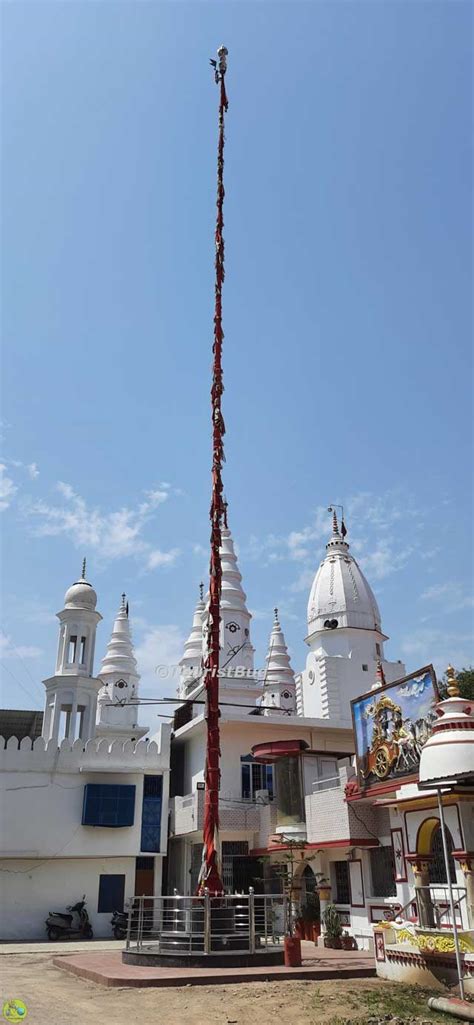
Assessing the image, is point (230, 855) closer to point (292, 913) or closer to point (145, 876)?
point (145, 876)

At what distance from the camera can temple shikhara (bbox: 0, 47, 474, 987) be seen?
51.9 ft

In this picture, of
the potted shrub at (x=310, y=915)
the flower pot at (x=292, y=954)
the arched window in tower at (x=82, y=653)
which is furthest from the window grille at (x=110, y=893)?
the flower pot at (x=292, y=954)

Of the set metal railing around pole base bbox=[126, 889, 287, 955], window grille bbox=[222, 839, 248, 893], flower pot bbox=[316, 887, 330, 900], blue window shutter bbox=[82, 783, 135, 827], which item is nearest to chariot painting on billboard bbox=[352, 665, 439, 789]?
flower pot bbox=[316, 887, 330, 900]

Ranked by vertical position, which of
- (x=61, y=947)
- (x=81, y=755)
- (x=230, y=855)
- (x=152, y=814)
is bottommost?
(x=61, y=947)

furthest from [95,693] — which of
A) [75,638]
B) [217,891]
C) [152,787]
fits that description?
[217,891]

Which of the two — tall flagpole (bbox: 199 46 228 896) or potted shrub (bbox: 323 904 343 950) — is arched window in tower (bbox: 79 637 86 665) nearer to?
tall flagpole (bbox: 199 46 228 896)

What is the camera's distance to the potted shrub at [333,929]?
21328 mm

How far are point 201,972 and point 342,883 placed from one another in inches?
390

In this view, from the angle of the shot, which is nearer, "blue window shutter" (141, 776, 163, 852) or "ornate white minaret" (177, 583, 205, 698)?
"blue window shutter" (141, 776, 163, 852)

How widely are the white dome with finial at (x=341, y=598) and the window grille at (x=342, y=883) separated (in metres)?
16.1

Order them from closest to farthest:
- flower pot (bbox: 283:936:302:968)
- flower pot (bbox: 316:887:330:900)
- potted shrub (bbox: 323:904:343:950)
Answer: flower pot (bbox: 283:936:302:968), potted shrub (bbox: 323:904:343:950), flower pot (bbox: 316:887:330:900)

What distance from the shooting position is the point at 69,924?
26125 mm

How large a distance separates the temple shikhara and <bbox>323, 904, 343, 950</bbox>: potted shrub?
2.3 inches

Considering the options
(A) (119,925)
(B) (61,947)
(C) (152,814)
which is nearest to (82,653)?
(C) (152,814)
